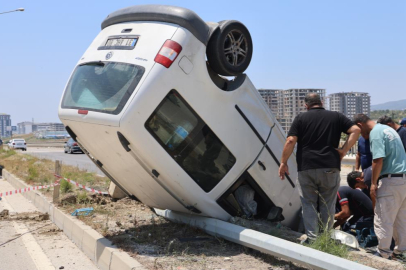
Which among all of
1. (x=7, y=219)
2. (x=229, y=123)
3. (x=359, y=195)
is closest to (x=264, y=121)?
(x=229, y=123)

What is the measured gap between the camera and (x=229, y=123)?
20.2 ft

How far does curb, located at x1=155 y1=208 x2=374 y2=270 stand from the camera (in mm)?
4379

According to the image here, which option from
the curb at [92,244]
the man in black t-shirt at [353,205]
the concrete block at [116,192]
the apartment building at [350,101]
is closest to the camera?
the curb at [92,244]

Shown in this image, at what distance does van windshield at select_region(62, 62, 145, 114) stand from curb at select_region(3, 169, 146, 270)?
1.62m

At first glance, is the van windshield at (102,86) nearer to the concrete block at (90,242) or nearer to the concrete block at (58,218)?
the concrete block at (90,242)

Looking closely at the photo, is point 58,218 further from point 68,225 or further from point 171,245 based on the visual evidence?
point 171,245

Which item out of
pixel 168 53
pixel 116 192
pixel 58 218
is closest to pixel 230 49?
pixel 168 53

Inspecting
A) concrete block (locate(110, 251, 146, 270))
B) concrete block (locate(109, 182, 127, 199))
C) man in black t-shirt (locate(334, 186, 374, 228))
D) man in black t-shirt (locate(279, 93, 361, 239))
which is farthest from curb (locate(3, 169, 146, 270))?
man in black t-shirt (locate(334, 186, 374, 228))

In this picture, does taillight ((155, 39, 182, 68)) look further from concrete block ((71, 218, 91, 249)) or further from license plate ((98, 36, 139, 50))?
concrete block ((71, 218, 91, 249))

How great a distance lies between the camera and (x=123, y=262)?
17.0ft

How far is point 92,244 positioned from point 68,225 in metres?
1.58

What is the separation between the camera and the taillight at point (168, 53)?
18.0 feet

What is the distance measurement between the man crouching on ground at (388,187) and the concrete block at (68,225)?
4545mm

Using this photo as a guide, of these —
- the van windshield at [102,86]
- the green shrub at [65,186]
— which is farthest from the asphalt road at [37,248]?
the van windshield at [102,86]
